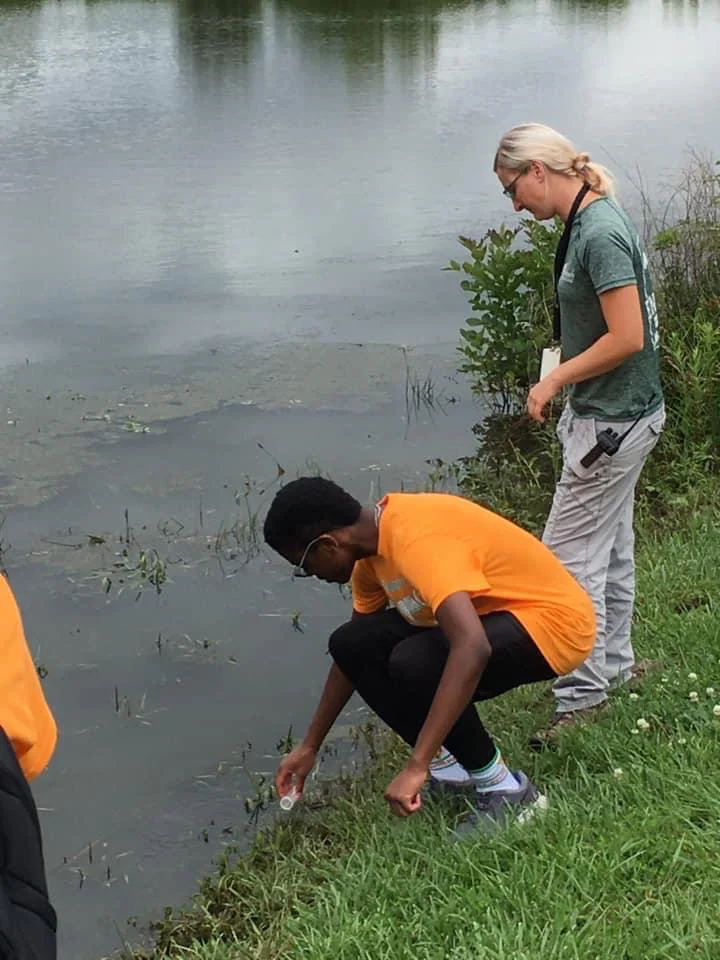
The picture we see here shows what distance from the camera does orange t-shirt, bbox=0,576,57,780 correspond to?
1.89 meters

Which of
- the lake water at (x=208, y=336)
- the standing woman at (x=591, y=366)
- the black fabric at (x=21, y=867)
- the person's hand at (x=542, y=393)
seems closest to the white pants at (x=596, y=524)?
the standing woman at (x=591, y=366)

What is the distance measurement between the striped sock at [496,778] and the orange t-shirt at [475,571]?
297 mm

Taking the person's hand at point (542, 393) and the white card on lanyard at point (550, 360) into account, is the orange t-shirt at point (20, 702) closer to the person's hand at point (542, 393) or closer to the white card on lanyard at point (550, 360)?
the person's hand at point (542, 393)

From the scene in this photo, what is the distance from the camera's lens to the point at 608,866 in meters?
2.86

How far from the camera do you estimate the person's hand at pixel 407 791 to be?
9.73 ft

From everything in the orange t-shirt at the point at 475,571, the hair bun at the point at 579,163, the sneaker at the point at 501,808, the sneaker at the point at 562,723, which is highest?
the hair bun at the point at 579,163

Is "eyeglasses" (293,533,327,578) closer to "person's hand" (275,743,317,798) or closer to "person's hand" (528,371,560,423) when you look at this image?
"person's hand" (275,743,317,798)

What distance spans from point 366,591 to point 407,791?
27.7 inches

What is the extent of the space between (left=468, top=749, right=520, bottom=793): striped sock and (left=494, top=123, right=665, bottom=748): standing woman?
509mm

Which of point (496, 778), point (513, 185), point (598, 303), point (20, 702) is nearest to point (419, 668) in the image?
point (496, 778)

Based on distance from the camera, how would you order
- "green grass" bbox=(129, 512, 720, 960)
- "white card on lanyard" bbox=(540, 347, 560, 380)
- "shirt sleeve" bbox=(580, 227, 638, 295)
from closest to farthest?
"green grass" bbox=(129, 512, 720, 960) → "shirt sleeve" bbox=(580, 227, 638, 295) → "white card on lanyard" bbox=(540, 347, 560, 380)

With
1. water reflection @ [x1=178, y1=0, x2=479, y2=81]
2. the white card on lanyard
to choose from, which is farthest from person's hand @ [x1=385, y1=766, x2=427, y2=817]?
water reflection @ [x1=178, y1=0, x2=479, y2=81]

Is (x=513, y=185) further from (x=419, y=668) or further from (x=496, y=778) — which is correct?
(x=496, y=778)

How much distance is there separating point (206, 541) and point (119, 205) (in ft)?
23.0
